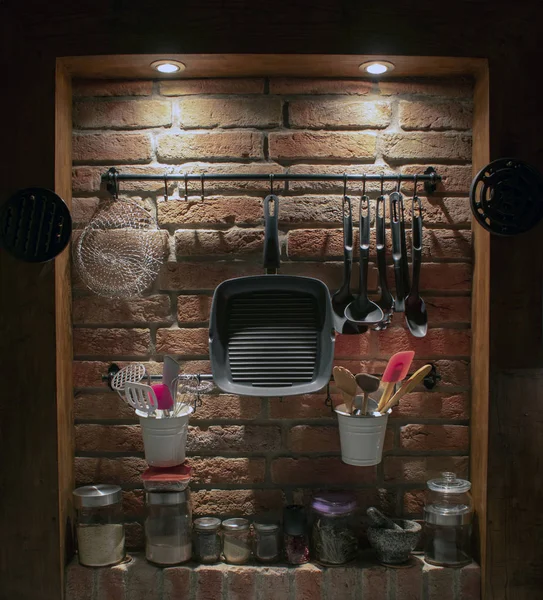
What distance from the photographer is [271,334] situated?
60.7 inches

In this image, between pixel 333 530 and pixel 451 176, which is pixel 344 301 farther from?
pixel 333 530

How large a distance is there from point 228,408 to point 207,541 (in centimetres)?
30

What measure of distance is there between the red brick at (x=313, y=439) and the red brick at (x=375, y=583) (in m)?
0.28

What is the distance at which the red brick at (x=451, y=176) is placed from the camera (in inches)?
62.9

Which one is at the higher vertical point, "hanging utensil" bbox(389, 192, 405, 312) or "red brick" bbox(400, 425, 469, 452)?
"hanging utensil" bbox(389, 192, 405, 312)

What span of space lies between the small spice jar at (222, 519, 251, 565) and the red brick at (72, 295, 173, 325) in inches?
19.3

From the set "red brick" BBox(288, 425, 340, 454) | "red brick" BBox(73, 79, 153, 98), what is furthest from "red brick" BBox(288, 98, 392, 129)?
"red brick" BBox(288, 425, 340, 454)

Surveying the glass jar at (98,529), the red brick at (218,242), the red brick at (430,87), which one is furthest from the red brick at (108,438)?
the red brick at (430,87)

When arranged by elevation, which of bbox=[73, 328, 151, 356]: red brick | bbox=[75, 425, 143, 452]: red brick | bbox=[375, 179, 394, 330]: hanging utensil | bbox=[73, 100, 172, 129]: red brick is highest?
bbox=[73, 100, 172, 129]: red brick

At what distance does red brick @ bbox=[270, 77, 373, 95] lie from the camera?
1602 millimetres

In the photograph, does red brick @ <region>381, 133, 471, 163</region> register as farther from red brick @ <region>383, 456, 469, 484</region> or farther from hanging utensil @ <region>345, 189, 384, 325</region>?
red brick @ <region>383, 456, 469, 484</region>

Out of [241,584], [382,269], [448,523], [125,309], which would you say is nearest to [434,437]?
[448,523]
